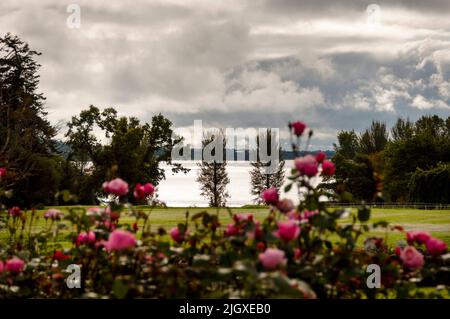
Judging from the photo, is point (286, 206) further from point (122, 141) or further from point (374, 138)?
point (374, 138)

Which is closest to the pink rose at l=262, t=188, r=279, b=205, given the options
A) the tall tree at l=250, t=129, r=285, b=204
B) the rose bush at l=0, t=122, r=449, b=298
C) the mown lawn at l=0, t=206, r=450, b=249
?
the rose bush at l=0, t=122, r=449, b=298

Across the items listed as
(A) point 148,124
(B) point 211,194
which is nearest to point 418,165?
(B) point 211,194

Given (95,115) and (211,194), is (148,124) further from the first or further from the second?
(211,194)

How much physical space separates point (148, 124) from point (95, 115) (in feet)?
17.0

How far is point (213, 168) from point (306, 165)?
63972mm

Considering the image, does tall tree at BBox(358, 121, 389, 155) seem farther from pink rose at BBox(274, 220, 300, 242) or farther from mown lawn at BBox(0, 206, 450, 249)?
pink rose at BBox(274, 220, 300, 242)

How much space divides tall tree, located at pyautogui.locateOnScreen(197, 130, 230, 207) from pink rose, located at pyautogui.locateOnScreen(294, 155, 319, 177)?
62.0 m

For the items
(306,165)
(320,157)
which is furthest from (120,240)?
(320,157)

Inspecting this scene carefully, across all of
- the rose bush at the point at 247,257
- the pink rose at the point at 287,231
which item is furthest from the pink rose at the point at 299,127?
the pink rose at the point at 287,231

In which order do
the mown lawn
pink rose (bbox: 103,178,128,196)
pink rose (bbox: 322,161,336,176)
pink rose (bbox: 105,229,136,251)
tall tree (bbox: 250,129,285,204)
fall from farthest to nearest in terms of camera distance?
1. tall tree (bbox: 250,129,285,204)
2. the mown lawn
3. pink rose (bbox: 322,161,336,176)
4. pink rose (bbox: 103,178,128,196)
5. pink rose (bbox: 105,229,136,251)

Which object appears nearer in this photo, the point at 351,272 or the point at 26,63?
the point at 351,272

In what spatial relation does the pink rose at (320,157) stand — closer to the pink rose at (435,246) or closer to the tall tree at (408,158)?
the pink rose at (435,246)

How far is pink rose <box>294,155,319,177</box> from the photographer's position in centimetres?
381
